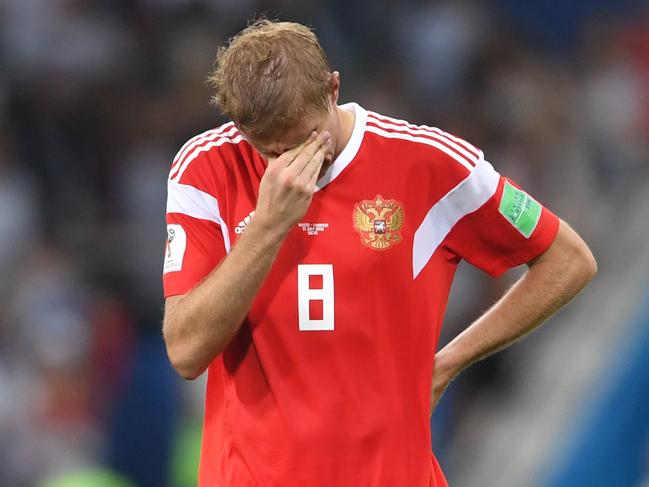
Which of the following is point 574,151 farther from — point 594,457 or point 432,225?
point 432,225

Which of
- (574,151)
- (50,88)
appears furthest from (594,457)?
(50,88)

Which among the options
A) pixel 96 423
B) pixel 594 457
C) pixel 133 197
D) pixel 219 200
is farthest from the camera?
pixel 133 197

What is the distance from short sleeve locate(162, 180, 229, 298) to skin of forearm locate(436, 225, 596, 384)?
679 millimetres

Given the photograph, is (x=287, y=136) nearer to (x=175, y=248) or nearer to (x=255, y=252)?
(x=255, y=252)

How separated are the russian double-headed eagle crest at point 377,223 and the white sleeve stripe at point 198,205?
0.30m

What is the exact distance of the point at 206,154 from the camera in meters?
2.58

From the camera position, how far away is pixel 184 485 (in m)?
5.69

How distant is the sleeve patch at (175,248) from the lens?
254cm

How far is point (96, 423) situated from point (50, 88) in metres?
2.16

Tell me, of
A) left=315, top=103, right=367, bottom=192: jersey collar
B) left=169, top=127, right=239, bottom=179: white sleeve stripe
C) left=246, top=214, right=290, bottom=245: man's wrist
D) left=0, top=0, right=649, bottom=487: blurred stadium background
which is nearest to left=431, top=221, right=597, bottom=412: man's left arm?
left=315, top=103, right=367, bottom=192: jersey collar

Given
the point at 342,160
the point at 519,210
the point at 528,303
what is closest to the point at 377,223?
the point at 342,160

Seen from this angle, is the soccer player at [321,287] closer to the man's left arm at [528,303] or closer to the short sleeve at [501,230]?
the short sleeve at [501,230]

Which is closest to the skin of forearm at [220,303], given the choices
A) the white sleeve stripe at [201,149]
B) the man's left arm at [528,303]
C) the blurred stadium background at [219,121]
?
the white sleeve stripe at [201,149]

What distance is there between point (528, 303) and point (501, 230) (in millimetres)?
243
